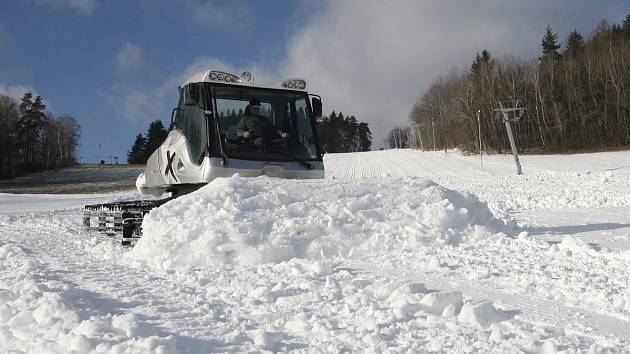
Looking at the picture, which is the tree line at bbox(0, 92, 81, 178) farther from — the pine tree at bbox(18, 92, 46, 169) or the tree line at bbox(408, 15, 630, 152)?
the tree line at bbox(408, 15, 630, 152)

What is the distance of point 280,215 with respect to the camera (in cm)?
598

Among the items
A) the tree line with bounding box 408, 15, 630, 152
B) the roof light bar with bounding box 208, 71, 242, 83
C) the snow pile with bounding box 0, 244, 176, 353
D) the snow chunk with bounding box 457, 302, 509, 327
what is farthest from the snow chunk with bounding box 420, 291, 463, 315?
the tree line with bounding box 408, 15, 630, 152

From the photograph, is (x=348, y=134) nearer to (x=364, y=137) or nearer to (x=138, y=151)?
(x=364, y=137)

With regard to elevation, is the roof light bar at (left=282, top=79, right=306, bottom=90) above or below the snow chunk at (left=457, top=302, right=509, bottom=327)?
above

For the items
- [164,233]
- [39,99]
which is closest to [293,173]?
[164,233]

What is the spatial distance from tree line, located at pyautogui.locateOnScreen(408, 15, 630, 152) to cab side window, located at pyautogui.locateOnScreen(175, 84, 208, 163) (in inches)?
1789

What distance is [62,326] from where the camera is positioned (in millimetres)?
3354

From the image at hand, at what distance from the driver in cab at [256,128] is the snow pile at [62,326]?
3.65 metres

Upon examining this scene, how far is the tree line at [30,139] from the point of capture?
65312mm

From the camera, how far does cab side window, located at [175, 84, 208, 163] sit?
7.31 metres

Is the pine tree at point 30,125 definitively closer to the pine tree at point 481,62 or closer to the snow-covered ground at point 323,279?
the pine tree at point 481,62

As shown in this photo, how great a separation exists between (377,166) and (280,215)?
40.3 m

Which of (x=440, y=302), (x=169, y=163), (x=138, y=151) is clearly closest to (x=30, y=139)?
(x=138, y=151)

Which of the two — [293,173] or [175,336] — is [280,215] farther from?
[175,336]
